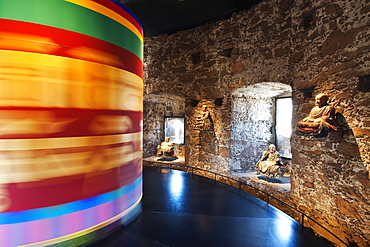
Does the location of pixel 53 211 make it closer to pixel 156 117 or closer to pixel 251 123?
pixel 251 123

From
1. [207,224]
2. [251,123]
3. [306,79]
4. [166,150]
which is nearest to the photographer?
[207,224]

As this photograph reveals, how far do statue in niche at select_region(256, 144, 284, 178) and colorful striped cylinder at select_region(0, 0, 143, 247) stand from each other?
A: 4.19m

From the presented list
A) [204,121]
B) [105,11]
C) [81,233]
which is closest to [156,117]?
[204,121]

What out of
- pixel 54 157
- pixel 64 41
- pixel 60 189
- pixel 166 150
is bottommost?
pixel 166 150

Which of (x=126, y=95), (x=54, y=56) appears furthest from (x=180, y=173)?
(x=54, y=56)

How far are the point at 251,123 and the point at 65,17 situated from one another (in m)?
5.36

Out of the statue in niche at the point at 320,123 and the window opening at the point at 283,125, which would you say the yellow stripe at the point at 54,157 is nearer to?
Answer: the statue in niche at the point at 320,123

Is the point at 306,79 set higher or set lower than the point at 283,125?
higher

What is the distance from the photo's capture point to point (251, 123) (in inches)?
237

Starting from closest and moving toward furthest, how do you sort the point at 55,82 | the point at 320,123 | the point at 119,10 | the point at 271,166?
the point at 55,82
the point at 119,10
the point at 320,123
the point at 271,166

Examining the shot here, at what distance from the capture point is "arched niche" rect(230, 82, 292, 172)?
18.8 feet

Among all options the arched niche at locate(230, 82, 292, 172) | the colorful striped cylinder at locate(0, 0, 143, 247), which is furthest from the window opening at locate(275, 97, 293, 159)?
the colorful striped cylinder at locate(0, 0, 143, 247)

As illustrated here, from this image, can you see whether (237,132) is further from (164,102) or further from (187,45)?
(164,102)

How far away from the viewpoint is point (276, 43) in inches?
181
